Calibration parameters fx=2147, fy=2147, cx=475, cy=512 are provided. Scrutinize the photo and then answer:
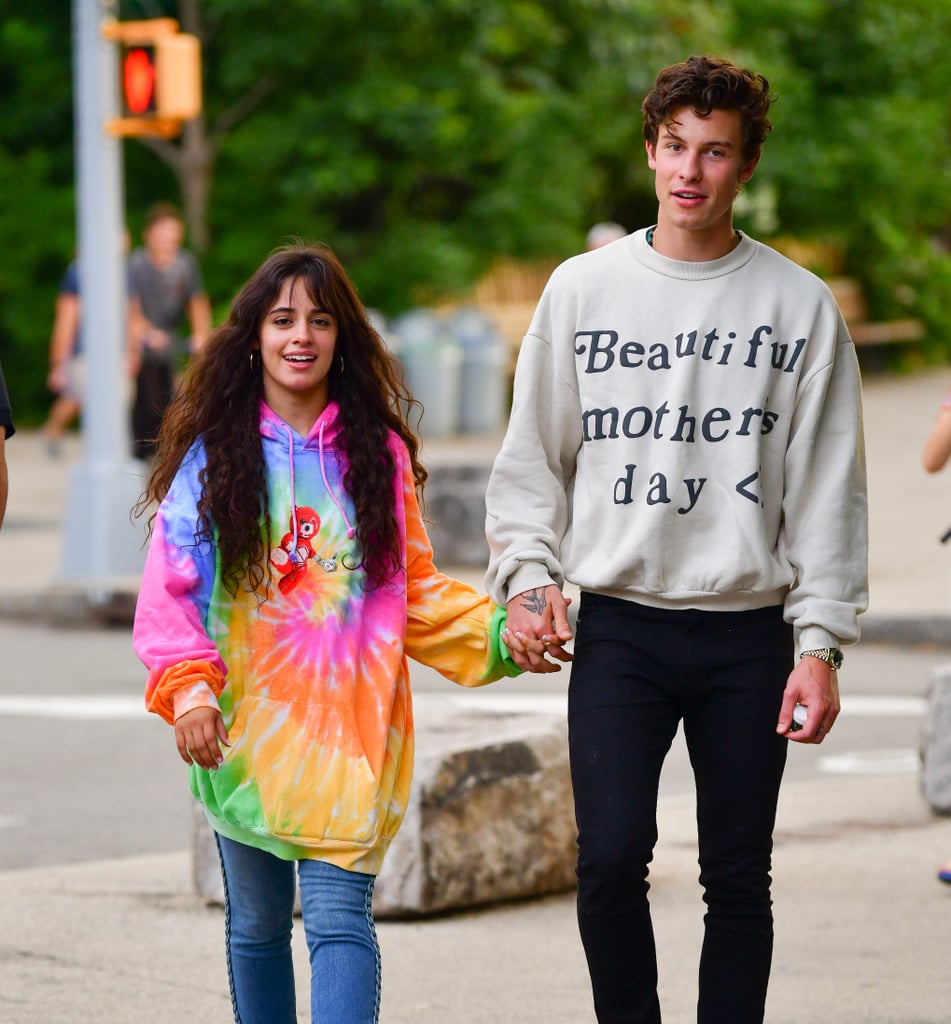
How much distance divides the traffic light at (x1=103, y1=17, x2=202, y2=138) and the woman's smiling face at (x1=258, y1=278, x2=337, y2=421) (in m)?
8.64

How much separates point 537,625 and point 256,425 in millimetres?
594

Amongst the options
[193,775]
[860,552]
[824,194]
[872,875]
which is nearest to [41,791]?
[872,875]

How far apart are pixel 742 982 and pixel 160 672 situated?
1.10m

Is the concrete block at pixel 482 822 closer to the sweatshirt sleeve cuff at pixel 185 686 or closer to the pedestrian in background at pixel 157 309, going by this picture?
the sweatshirt sleeve cuff at pixel 185 686

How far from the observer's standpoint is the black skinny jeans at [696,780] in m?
3.57

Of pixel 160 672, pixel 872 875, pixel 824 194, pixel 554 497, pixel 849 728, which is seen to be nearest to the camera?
pixel 160 672

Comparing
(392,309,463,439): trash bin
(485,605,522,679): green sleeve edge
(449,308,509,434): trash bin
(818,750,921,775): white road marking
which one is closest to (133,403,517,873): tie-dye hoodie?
(485,605,522,679): green sleeve edge

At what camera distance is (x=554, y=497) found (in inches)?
146

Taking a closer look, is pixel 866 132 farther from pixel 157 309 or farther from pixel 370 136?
pixel 157 309

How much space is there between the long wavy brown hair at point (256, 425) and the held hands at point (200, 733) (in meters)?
0.28

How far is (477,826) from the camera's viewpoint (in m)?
5.39

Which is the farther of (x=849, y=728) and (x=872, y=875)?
(x=849, y=728)

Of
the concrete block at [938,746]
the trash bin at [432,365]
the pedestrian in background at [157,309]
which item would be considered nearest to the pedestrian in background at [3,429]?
the concrete block at [938,746]

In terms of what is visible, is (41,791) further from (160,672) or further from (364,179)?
(364,179)
